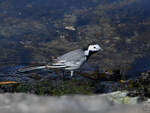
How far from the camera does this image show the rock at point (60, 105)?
3.17m

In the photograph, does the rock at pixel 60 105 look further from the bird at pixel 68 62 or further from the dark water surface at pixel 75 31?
the dark water surface at pixel 75 31

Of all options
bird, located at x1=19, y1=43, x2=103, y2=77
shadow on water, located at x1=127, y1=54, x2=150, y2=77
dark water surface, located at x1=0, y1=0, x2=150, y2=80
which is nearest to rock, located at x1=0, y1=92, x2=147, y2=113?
bird, located at x1=19, y1=43, x2=103, y2=77

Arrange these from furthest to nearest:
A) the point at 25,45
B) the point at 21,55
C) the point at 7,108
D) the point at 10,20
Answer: the point at 10,20, the point at 25,45, the point at 21,55, the point at 7,108

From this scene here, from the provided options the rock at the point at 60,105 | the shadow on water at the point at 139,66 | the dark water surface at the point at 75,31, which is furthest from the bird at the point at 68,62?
the rock at the point at 60,105

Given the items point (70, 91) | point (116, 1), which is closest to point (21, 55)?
point (70, 91)

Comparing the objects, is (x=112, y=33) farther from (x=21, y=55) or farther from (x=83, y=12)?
(x=21, y=55)

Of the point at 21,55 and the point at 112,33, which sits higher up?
the point at 112,33

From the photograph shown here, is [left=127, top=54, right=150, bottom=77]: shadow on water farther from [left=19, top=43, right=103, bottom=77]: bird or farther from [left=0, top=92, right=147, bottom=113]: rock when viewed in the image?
[left=0, top=92, right=147, bottom=113]: rock

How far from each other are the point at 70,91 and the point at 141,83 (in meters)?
1.48

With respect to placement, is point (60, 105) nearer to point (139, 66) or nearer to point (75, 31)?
point (139, 66)

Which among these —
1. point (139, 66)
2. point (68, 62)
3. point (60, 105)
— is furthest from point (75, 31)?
point (60, 105)

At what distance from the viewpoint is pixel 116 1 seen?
1509 centimetres

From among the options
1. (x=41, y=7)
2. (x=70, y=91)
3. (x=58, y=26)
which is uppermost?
(x=41, y=7)

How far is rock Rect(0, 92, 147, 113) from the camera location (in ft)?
10.4
